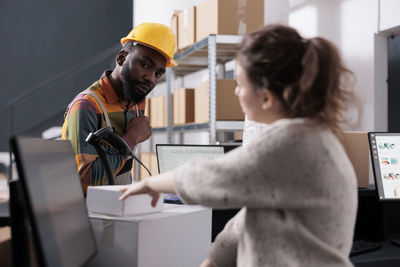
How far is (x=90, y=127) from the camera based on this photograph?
141cm

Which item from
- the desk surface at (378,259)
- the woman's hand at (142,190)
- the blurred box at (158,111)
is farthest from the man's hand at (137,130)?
the blurred box at (158,111)

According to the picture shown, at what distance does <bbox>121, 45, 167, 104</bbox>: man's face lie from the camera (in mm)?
1574

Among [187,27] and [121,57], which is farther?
[187,27]

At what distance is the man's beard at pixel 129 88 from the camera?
1592 mm

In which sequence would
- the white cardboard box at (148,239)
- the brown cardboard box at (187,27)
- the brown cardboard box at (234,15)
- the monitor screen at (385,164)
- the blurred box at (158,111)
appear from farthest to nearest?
the blurred box at (158,111)
the brown cardboard box at (187,27)
the brown cardboard box at (234,15)
the monitor screen at (385,164)
the white cardboard box at (148,239)

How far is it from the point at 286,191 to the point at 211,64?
2.31 meters

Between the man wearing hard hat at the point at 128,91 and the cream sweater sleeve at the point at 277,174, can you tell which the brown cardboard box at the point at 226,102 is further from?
the cream sweater sleeve at the point at 277,174

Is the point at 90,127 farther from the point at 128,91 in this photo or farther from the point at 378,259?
the point at 378,259

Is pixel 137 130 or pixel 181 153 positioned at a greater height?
pixel 137 130

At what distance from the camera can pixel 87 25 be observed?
239 inches

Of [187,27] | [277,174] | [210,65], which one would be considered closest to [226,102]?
[210,65]

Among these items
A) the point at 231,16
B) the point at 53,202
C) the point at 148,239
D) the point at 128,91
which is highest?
the point at 231,16

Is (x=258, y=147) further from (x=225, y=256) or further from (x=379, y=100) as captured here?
(x=379, y=100)

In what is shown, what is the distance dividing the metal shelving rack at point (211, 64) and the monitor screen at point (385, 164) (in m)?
0.97
